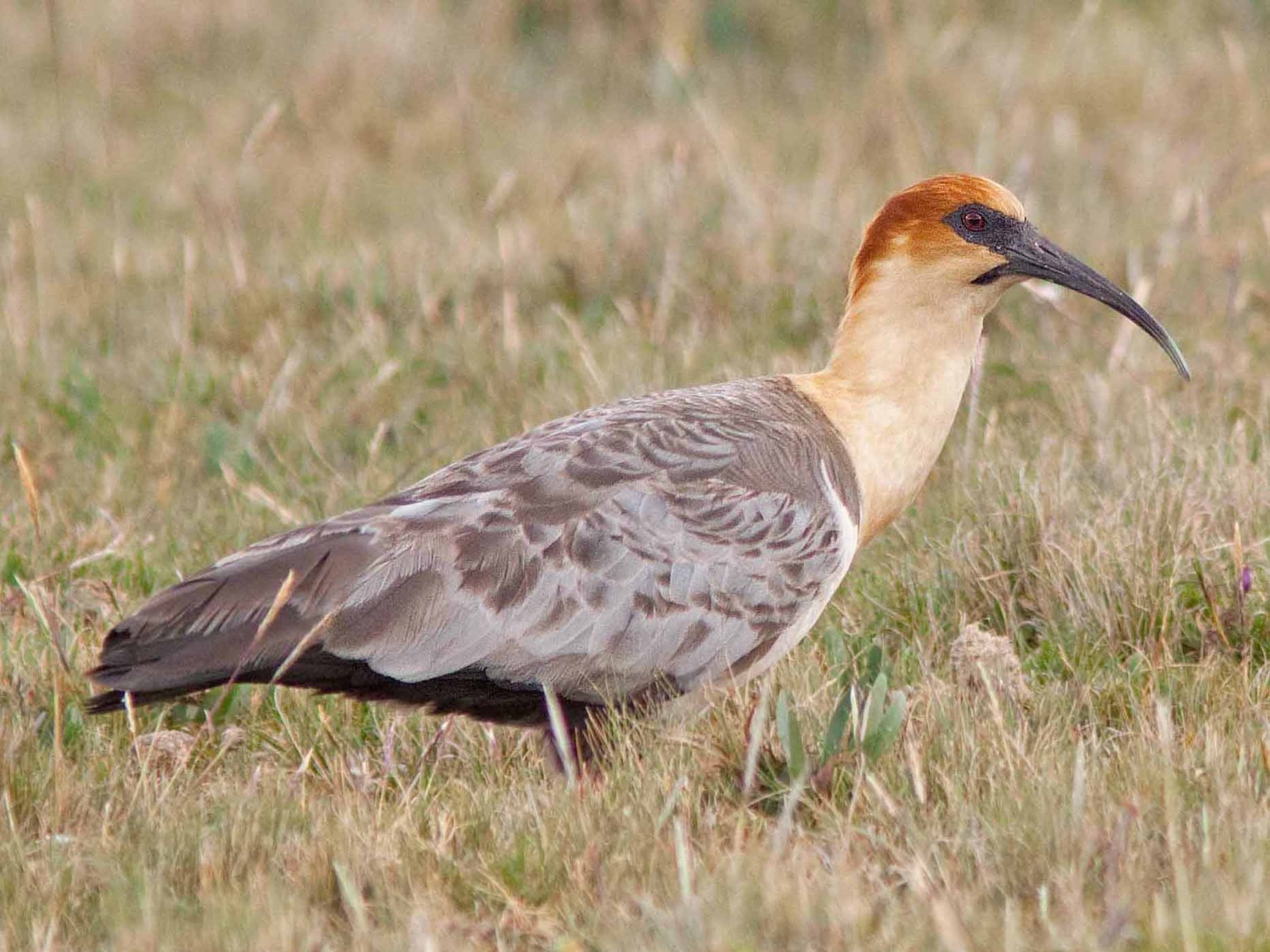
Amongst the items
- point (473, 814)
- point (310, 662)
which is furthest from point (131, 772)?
point (473, 814)

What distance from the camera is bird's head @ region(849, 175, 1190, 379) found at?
482 cm

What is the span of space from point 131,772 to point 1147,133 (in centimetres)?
640

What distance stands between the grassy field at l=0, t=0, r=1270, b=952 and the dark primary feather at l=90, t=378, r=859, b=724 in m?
0.19

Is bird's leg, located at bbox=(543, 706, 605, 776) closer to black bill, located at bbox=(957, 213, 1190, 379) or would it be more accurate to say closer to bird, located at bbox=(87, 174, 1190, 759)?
bird, located at bbox=(87, 174, 1190, 759)

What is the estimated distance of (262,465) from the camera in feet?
19.5

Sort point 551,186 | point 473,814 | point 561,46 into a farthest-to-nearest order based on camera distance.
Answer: point 561,46 → point 551,186 → point 473,814

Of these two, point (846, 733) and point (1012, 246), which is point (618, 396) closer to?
point (1012, 246)

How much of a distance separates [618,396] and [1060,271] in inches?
63.2

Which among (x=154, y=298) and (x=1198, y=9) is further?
(x=1198, y=9)

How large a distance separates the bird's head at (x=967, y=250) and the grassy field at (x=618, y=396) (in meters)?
0.50

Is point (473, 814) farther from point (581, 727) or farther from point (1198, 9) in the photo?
point (1198, 9)

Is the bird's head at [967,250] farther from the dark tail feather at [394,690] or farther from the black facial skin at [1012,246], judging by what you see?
the dark tail feather at [394,690]

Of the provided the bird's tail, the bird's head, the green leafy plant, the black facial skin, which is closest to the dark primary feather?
the bird's tail

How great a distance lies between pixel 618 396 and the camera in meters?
5.94
